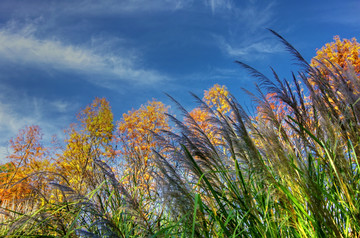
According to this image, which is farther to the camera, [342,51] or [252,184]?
[342,51]

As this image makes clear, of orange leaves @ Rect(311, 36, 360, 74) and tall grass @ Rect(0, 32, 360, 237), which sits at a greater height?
orange leaves @ Rect(311, 36, 360, 74)

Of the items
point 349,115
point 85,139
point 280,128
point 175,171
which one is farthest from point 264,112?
point 85,139

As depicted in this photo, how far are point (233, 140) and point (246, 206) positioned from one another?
20.0 inches

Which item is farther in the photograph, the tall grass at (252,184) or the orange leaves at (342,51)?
the orange leaves at (342,51)

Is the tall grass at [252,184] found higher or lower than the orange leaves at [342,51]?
lower

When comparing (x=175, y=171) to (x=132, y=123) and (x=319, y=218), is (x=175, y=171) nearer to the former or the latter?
(x=319, y=218)

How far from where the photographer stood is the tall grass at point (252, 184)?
168 centimetres

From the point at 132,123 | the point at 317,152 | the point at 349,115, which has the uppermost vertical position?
the point at 132,123

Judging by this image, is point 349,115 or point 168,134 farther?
point 349,115

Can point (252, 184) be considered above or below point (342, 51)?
below

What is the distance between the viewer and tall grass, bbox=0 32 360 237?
1676 mm

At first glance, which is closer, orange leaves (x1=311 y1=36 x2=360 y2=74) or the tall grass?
the tall grass

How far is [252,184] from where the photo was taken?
2299 millimetres

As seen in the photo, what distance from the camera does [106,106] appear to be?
46.7ft
